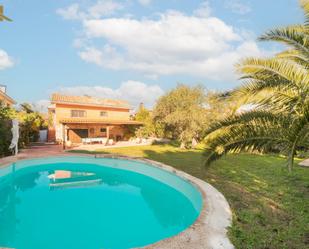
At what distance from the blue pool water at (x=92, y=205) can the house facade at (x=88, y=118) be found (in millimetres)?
11589

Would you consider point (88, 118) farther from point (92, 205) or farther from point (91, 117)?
point (92, 205)

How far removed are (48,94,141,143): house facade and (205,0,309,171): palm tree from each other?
20799 mm

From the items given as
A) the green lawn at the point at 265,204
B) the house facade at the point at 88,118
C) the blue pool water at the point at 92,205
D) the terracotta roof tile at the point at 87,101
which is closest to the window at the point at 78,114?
the house facade at the point at 88,118

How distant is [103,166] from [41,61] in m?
25.7

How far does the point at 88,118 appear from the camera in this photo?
93.2ft

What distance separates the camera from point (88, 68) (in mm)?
36531

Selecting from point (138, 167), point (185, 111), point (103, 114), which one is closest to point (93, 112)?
point (103, 114)

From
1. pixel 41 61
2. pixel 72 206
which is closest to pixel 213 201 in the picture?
pixel 72 206

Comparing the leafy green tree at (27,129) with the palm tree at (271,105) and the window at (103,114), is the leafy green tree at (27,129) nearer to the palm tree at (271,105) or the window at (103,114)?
A: the window at (103,114)

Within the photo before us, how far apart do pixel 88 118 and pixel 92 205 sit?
2101 cm

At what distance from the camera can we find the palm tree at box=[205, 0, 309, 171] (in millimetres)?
4664

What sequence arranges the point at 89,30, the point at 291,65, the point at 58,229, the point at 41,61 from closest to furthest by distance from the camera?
the point at 291,65
the point at 58,229
the point at 89,30
the point at 41,61

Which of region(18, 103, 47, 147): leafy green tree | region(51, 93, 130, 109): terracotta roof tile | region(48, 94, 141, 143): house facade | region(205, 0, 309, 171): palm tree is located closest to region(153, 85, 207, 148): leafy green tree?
region(48, 94, 141, 143): house facade

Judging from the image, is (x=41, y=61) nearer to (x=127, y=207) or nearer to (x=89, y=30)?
(x=89, y=30)
